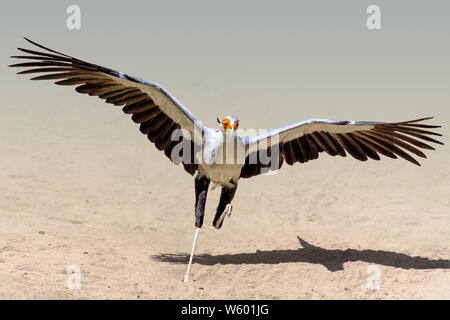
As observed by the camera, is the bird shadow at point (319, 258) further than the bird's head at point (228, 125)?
Yes

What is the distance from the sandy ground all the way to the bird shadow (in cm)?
3

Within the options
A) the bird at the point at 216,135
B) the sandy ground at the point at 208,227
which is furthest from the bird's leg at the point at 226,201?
the sandy ground at the point at 208,227

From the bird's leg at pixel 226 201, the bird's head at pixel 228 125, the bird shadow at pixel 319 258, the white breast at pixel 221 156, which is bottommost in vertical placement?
the bird shadow at pixel 319 258

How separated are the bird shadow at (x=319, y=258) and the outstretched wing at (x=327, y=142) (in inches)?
54.4

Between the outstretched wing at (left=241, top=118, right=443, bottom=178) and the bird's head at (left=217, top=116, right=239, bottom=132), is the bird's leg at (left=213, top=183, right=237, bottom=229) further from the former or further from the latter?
the bird's head at (left=217, top=116, right=239, bottom=132)

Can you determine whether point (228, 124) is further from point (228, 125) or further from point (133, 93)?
point (133, 93)

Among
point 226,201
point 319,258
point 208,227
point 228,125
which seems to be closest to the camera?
point 228,125

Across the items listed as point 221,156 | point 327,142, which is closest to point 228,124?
point 221,156

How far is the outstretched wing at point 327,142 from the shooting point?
7.34 metres

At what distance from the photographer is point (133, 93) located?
7254 mm

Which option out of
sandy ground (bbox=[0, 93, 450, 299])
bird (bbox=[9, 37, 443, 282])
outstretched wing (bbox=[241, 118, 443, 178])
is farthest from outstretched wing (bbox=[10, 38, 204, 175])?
sandy ground (bbox=[0, 93, 450, 299])

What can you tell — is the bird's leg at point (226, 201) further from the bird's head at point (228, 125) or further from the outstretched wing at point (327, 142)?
the bird's head at point (228, 125)

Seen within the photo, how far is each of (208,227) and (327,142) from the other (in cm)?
363

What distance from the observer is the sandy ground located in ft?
22.7
